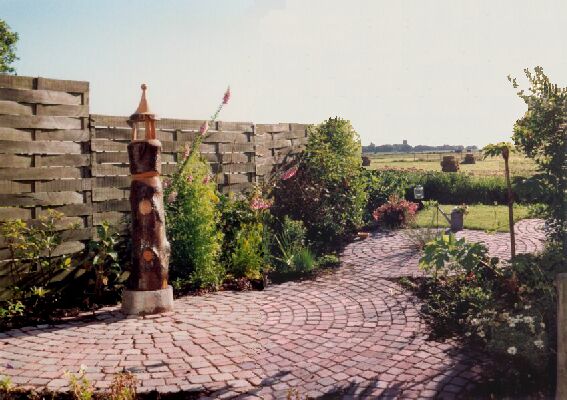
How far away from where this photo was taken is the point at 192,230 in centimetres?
757

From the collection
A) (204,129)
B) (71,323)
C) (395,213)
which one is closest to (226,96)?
(204,129)

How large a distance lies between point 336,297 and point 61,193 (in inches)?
145

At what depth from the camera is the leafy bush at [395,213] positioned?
11586 millimetres

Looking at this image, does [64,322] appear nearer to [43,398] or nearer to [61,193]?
[61,193]

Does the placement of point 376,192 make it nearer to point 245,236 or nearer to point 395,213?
point 395,213

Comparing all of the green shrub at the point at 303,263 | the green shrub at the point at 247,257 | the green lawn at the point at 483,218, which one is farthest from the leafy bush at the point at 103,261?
the green lawn at the point at 483,218

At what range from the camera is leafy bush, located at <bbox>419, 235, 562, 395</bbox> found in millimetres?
4648

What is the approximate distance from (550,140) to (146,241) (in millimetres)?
4677

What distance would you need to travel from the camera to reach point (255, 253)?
333 inches

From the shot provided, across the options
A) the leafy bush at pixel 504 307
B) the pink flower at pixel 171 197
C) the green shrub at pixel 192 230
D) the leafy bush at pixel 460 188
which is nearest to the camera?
the leafy bush at pixel 504 307

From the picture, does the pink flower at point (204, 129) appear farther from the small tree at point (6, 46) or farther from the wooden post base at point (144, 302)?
the small tree at point (6, 46)

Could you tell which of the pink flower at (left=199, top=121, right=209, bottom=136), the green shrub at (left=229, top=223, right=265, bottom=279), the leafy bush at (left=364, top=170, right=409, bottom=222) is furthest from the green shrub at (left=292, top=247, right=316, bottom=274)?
the leafy bush at (left=364, top=170, right=409, bottom=222)

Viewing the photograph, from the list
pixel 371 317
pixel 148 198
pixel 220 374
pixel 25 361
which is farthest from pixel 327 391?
pixel 148 198

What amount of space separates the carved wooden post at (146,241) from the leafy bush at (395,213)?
605cm
